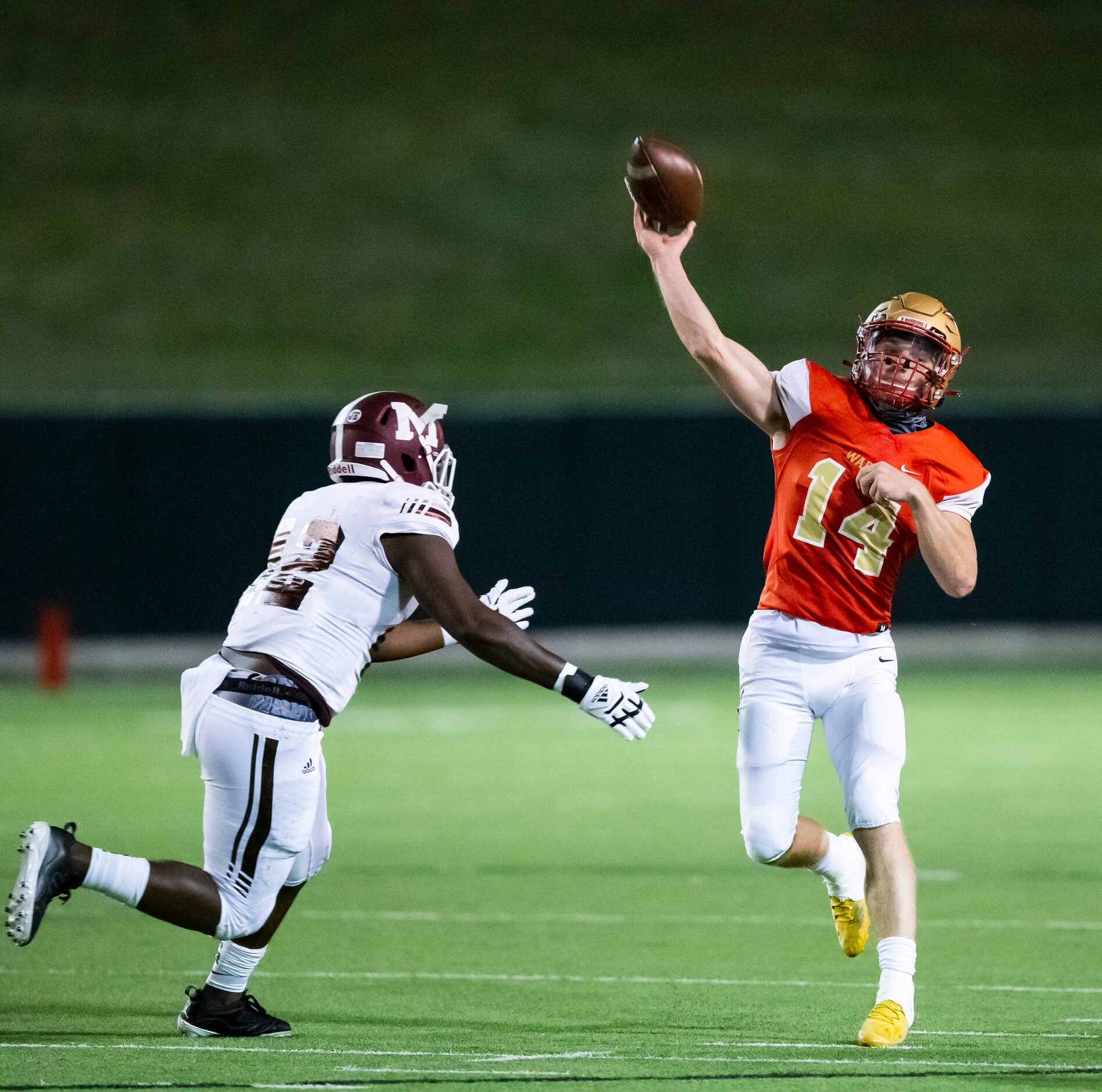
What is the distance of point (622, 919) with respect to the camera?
7754 millimetres

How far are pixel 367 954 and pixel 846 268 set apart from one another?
2184cm

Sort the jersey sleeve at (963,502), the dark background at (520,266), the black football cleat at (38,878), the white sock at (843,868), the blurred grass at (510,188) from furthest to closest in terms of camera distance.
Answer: the blurred grass at (510,188), the dark background at (520,266), the white sock at (843,868), the jersey sleeve at (963,502), the black football cleat at (38,878)

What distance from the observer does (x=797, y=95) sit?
32.3 meters

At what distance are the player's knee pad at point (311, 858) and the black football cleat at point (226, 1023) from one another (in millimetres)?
390

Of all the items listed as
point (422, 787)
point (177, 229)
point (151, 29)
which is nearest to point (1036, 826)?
point (422, 787)

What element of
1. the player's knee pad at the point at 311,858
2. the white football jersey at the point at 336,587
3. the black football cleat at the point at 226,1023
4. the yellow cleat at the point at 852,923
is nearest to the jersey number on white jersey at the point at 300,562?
the white football jersey at the point at 336,587

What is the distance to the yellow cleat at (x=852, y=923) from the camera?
6176 mm

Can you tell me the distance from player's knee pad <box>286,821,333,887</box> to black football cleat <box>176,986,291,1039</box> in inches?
15.4

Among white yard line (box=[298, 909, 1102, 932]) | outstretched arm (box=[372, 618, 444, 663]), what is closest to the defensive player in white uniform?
outstretched arm (box=[372, 618, 444, 663])

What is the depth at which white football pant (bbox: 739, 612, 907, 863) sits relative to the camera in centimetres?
573

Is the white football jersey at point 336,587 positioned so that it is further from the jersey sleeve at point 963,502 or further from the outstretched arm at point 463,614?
the jersey sleeve at point 963,502

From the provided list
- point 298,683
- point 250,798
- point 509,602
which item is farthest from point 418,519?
point 250,798

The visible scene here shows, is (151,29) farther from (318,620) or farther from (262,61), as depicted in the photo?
(318,620)

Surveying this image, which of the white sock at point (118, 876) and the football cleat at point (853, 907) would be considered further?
the football cleat at point (853, 907)
